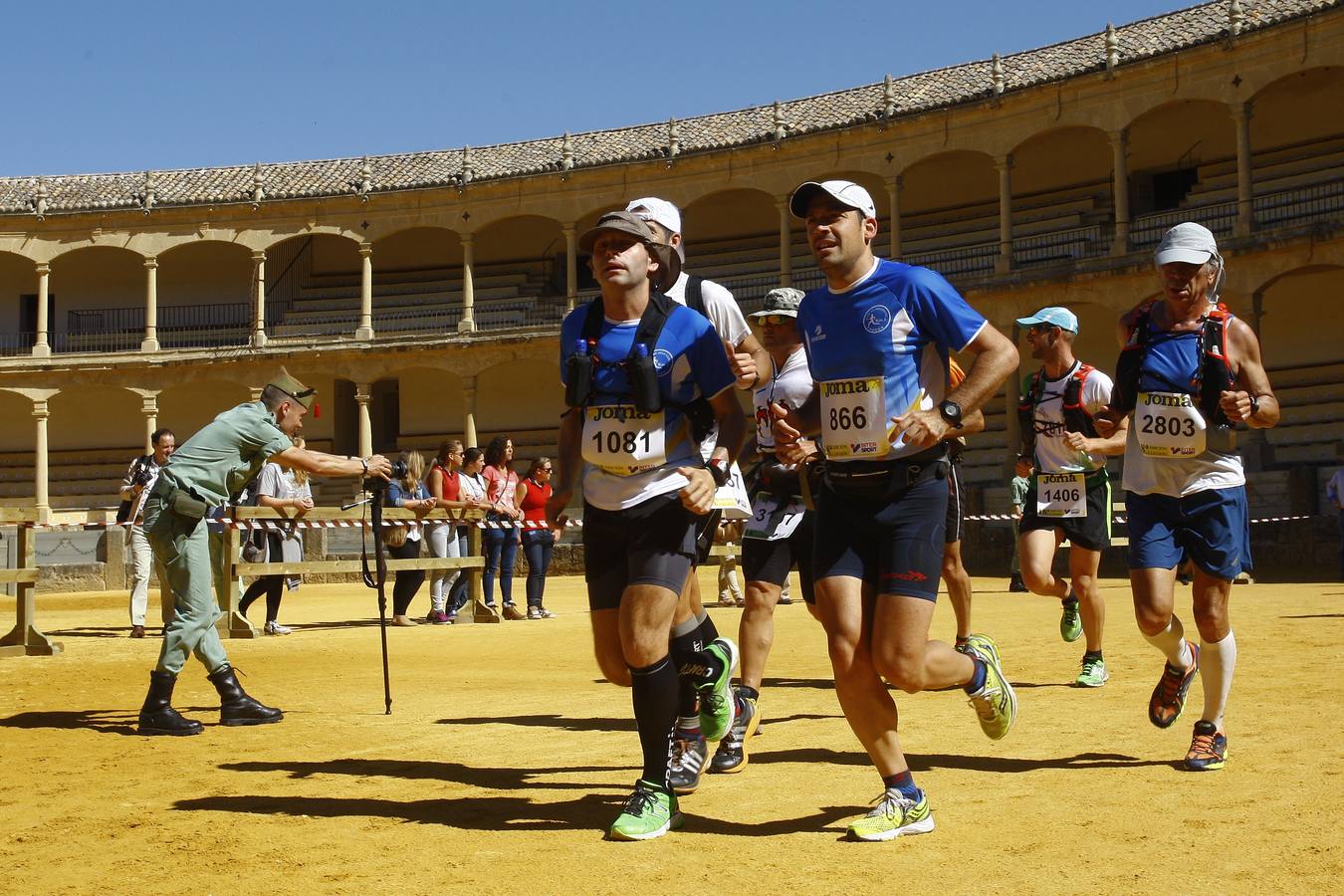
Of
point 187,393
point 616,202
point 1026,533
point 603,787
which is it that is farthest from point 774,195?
point 603,787

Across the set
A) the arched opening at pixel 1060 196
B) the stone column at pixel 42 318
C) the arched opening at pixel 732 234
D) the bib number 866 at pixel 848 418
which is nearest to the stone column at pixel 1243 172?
the arched opening at pixel 1060 196

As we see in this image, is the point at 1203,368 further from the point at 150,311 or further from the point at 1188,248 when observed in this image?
the point at 150,311

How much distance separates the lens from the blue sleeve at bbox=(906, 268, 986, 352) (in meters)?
4.62

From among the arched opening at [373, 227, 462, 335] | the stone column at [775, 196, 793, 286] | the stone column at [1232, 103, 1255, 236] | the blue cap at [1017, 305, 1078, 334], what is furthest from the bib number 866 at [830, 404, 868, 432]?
the arched opening at [373, 227, 462, 335]

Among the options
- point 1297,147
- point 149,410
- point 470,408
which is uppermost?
point 1297,147

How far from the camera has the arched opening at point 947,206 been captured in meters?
32.6

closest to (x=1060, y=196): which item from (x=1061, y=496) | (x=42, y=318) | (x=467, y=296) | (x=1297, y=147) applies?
(x=1297, y=147)

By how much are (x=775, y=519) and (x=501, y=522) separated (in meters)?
8.38

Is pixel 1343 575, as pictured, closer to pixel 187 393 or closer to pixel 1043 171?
pixel 1043 171

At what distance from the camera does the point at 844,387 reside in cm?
468

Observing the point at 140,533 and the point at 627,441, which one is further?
the point at 140,533

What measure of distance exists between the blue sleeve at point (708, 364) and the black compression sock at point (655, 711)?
952 mm

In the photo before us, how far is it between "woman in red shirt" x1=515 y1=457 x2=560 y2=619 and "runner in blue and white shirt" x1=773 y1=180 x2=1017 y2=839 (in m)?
9.92

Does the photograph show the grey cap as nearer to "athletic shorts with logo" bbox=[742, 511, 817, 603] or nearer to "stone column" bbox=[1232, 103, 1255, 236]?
"athletic shorts with logo" bbox=[742, 511, 817, 603]
